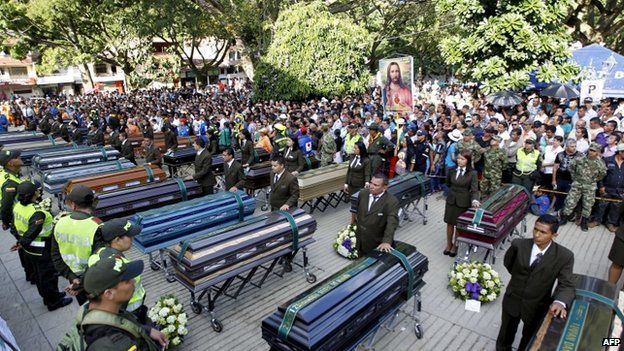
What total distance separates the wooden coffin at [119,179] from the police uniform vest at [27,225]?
9.17 ft

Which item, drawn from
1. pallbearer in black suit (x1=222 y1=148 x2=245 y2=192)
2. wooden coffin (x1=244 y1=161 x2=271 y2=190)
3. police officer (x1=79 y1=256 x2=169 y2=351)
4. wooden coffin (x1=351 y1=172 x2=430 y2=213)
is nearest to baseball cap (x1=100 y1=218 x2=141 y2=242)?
police officer (x1=79 y1=256 x2=169 y2=351)

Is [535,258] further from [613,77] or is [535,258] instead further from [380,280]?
[613,77]

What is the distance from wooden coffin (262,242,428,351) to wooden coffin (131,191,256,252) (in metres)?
3.25

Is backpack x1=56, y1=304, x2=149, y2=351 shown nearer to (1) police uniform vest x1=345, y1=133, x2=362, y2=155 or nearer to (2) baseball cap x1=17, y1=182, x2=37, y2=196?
(2) baseball cap x1=17, y1=182, x2=37, y2=196

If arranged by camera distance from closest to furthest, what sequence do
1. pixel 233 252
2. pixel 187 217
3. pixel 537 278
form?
pixel 537 278 → pixel 233 252 → pixel 187 217

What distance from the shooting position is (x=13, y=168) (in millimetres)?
6801

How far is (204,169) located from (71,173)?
415 centimetres

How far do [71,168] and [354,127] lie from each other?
25.7 ft

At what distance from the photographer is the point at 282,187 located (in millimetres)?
7336

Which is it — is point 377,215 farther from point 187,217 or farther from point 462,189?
point 187,217

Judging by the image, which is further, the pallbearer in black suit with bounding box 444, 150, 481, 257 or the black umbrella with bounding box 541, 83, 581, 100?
the black umbrella with bounding box 541, 83, 581, 100

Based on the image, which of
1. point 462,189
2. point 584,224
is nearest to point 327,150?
point 462,189

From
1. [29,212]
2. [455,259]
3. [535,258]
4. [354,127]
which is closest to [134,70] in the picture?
[354,127]

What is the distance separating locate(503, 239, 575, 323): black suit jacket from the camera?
4.07 meters
